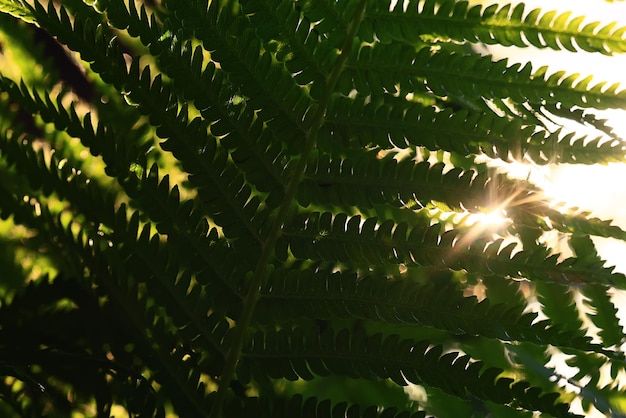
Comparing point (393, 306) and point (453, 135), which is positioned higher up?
point (453, 135)

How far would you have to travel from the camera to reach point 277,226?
85cm

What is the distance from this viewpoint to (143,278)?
777 mm

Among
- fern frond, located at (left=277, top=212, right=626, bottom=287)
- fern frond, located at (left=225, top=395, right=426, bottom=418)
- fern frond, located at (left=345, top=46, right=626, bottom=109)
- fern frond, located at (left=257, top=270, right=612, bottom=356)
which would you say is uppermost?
fern frond, located at (left=345, top=46, right=626, bottom=109)

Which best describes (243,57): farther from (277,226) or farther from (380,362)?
(380,362)

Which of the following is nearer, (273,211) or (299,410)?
(299,410)

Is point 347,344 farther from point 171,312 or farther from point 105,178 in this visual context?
point 105,178

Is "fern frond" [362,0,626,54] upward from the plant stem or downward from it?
upward

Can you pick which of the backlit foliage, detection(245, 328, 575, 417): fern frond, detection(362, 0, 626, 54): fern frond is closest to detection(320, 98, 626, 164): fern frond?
the backlit foliage

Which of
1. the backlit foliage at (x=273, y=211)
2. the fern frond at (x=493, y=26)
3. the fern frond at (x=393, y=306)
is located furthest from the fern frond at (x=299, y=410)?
the fern frond at (x=493, y=26)

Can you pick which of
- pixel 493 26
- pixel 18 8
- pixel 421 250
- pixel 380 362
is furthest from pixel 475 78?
pixel 18 8

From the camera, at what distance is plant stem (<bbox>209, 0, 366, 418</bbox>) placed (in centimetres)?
80

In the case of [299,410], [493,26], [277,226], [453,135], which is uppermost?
[493,26]

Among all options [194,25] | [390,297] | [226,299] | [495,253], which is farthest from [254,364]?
[194,25]

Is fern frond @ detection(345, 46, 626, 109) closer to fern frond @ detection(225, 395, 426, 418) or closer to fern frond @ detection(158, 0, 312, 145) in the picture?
fern frond @ detection(158, 0, 312, 145)
